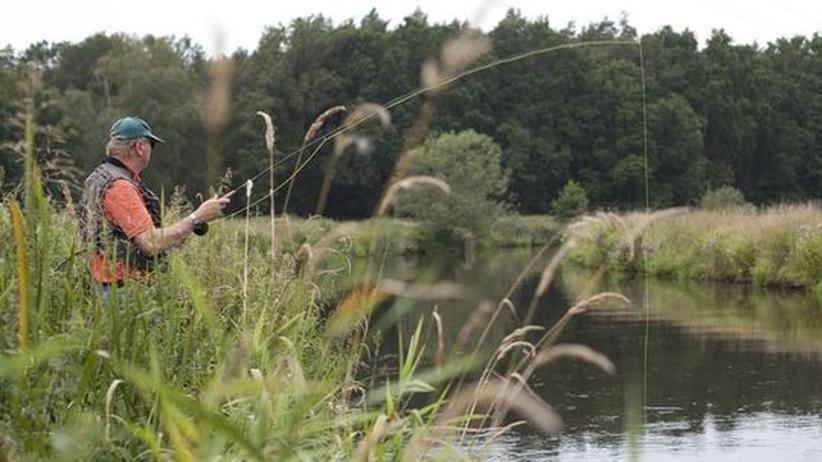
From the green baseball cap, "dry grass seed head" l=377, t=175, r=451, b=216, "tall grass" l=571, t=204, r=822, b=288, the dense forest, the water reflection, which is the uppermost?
the dense forest

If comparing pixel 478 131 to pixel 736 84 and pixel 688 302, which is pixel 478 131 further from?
pixel 688 302

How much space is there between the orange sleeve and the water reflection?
42.4 inches

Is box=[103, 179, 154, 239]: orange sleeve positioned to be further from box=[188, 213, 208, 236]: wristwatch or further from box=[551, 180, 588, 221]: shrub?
box=[551, 180, 588, 221]: shrub

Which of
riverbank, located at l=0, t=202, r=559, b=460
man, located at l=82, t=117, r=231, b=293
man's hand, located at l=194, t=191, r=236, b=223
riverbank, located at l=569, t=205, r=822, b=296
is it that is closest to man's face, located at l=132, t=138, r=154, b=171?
man, located at l=82, t=117, r=231, b=293

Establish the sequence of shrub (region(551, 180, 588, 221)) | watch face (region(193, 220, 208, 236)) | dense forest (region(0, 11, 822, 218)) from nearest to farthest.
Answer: watch face (region(193, 220, 208, 236)), shrub (region(551, 180, 588, 221)), dense forest (region(0, 11, 822, 218))

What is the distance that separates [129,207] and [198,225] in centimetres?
24

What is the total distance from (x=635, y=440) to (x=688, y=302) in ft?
58.8

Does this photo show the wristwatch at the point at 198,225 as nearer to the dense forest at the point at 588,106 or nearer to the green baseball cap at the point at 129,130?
the green baseball cap at the point at 129,130

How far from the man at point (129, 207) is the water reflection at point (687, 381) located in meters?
0.96

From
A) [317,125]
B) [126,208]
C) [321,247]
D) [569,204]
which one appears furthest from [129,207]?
[569,204]

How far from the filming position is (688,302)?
1991 centimetres

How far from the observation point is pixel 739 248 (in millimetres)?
23719

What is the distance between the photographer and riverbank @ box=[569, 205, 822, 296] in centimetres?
2172

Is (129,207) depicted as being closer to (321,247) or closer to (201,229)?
(201,229)
